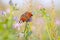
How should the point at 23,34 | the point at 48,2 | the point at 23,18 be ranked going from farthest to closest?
the point at 48,2 → the point at 23,34 → the point at 23,18

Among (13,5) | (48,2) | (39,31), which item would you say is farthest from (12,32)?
(48,2)

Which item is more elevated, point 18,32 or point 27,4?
point 27,4

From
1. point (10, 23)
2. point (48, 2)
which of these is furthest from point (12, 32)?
point (48, 2)

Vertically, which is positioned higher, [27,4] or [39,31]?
[27,4]

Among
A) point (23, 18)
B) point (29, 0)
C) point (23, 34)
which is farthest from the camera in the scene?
point (29, 0)

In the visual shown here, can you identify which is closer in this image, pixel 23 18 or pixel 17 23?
pixel 23 18

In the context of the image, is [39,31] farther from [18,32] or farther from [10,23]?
[10,23]

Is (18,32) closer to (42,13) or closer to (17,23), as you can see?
(17,23)

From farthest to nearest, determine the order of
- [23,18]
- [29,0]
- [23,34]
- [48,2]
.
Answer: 1. [48,2]
2. [29,0]
3. [23,34]
4. [23,18]

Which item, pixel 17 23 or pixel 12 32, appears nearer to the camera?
pixel 12 32
